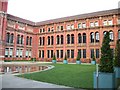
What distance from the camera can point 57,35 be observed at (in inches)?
1827

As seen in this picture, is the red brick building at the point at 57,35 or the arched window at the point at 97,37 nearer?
the red brick building at the point at 57,35

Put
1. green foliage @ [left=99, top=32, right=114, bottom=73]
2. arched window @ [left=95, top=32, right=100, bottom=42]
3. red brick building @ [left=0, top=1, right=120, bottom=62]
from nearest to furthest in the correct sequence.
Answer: green foliage @ [left=99, top=32, right=114, bottom=73], red brick building @ [left=0, top=1, right=120, bottom=62], arched window @ [left=95, top=32, right=100, bottom=42]

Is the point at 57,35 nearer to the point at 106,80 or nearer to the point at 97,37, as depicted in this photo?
the point at 97,37

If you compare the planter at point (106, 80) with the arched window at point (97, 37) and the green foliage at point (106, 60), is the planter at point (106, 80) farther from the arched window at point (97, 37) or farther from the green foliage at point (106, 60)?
the arched window at point (97, 37)

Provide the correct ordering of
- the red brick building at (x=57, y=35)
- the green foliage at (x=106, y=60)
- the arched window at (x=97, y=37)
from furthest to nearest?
the arched window at (x=97, y=37), the red brick building at (x=57, y=35), the green foliage at (x=106, y=60)

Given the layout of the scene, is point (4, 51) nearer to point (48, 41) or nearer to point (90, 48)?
point (48, 41)

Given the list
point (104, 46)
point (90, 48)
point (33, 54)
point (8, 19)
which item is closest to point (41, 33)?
point (33, 54)

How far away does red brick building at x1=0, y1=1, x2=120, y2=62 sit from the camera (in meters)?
39.0

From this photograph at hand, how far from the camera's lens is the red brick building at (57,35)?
3900 cm

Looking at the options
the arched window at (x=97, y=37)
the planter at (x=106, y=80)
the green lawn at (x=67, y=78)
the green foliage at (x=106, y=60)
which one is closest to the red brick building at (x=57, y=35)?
the arched window at (x=97, y=37)

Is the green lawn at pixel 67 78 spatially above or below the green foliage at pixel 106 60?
below

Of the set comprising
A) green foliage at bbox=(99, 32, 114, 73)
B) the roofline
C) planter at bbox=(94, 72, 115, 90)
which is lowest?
planter at bbox=(94, 72, 115, 90)

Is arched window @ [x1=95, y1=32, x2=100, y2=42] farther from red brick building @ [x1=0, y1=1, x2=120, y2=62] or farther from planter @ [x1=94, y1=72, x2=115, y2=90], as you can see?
planter @ [x1=94, y1=72, x2=115, y2=90]

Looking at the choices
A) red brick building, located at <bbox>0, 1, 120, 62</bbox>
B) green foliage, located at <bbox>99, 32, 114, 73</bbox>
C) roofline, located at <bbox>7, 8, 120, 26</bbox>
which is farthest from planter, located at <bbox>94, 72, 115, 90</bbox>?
roofline, located at <bbox>7, 8, 120, 26</bbox>
